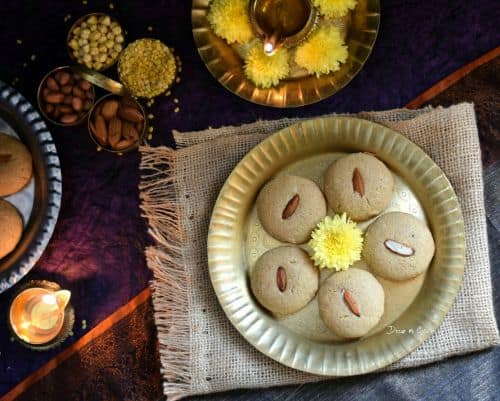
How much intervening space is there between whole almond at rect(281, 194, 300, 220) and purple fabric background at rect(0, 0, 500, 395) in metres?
0.19

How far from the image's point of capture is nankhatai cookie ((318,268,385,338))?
120 cm

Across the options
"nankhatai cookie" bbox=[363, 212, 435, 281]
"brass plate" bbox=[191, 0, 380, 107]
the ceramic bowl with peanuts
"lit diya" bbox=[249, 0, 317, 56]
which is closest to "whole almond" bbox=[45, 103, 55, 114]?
the ceramic bowl with peanuts

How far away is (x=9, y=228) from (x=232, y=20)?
1.78ft

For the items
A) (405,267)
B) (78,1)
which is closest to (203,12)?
(78,1)

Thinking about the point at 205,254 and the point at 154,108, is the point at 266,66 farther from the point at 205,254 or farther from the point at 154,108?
the point at 205,254

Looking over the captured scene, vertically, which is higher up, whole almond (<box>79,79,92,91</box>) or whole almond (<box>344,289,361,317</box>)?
whole almond (<box>79,79,92,91</box>)

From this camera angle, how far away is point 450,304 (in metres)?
1.21

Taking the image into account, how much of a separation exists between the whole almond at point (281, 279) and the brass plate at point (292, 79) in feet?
0.99

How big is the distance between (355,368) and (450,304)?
0.64ft

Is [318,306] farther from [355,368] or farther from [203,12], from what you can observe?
[203,12]

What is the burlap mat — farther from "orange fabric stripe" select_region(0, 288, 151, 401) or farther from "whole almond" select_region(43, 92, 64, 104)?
"whole almond" select_region(43, 92, 64, 104)

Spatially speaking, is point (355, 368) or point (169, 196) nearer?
point (355, 368)

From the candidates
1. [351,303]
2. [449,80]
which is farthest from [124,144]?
[449,80]

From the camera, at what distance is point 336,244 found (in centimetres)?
121
